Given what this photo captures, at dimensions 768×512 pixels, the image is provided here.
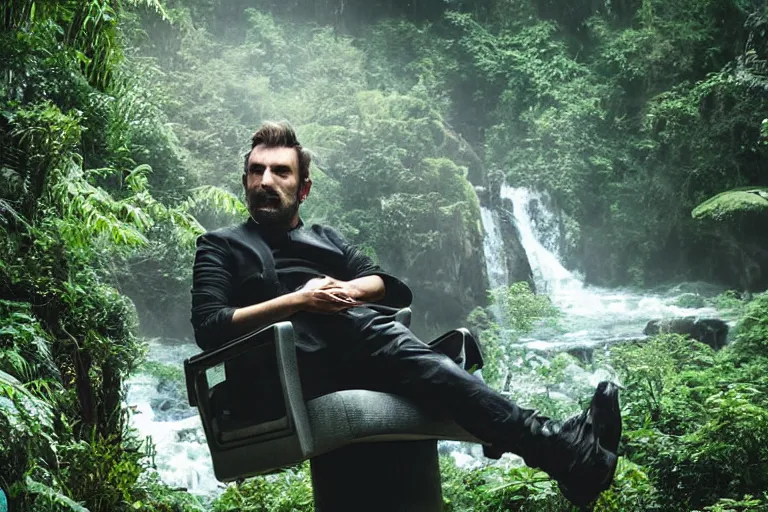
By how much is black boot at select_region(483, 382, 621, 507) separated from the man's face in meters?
0.76

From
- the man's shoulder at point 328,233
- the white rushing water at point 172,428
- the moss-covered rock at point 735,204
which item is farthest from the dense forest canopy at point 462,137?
the man's shoulder at point 328,233

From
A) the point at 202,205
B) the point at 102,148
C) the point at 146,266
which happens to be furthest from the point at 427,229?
the point at 102,148

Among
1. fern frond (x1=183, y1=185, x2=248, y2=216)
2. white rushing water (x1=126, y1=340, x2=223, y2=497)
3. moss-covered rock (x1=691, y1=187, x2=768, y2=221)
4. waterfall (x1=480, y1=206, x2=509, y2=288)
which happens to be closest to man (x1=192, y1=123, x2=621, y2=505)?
white rushing water (x1=126, y1=340, x2=223, y2=497)

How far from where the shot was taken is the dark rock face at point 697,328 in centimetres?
704

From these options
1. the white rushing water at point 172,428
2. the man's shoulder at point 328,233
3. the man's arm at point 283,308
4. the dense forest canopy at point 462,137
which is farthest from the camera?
the dense forest canopy at point 462,137

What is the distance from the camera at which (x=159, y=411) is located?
7.14m

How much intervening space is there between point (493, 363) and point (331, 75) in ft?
12.6

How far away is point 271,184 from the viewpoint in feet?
6.53

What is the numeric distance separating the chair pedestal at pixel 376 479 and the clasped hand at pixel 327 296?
1.06ft

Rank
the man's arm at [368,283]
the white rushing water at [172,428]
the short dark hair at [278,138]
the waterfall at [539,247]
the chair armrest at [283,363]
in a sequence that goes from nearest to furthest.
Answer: the chair armrest at [283,363] < the man's arm at [368,283] < the short dark hair at [278,138] < the white rushing water at [172,428] < the waterfall at [539,247]

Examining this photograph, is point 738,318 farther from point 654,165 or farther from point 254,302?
point 254,302

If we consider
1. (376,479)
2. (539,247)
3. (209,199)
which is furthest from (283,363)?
(539,247)

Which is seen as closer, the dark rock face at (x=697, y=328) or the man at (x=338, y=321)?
the man at (x=338, y=321)

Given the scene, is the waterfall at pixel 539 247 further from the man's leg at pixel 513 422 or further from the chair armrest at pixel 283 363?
the chair armrest at pixel 283 363
